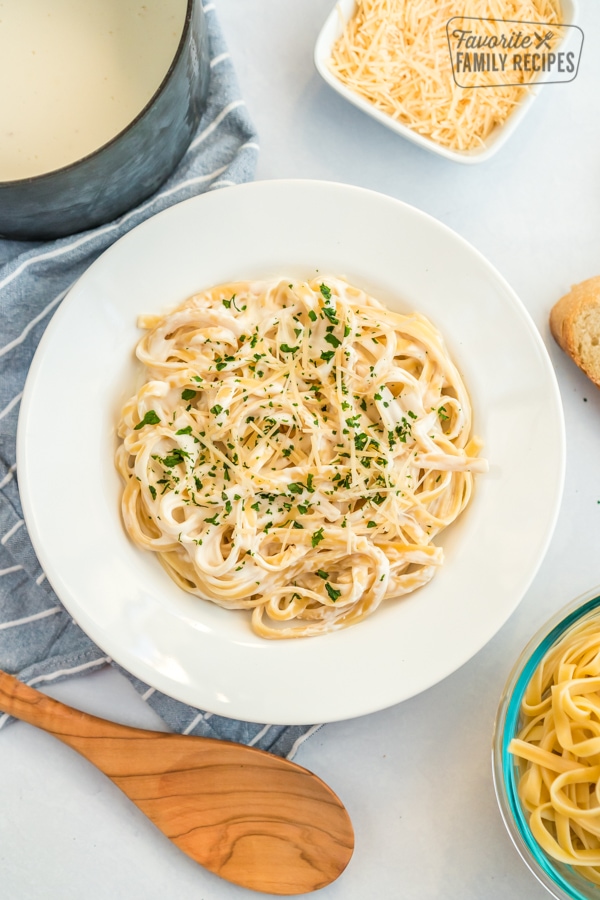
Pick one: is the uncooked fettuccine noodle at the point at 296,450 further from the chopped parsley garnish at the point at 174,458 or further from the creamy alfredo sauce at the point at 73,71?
the creamy alfredo sauce at the point at 73,71

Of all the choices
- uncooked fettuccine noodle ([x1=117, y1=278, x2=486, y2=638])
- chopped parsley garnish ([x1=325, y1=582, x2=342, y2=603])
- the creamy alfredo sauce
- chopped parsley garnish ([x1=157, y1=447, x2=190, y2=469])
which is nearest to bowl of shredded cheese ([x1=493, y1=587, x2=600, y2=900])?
uncooked fettuccine noodle ([x1=117, y1=278, x2=486, y2=638])

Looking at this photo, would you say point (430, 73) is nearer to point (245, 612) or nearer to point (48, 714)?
point (245, 612)

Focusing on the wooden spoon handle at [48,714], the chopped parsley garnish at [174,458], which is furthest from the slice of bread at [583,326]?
the wooden spoon handle at [48,714]

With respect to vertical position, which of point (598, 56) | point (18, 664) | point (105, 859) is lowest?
point (105, 859)

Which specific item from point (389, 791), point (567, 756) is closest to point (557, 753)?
point (567, 756)

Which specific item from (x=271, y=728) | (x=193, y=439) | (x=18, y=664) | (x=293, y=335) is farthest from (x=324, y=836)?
(x=293, y=335)

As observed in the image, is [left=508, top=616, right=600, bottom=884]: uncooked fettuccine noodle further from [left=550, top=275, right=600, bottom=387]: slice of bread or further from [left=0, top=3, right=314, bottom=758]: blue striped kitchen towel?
[left=550, top=275, right=600, bottom=387]: slice of bread

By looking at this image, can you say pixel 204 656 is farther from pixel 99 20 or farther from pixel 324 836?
pixel 99 20
